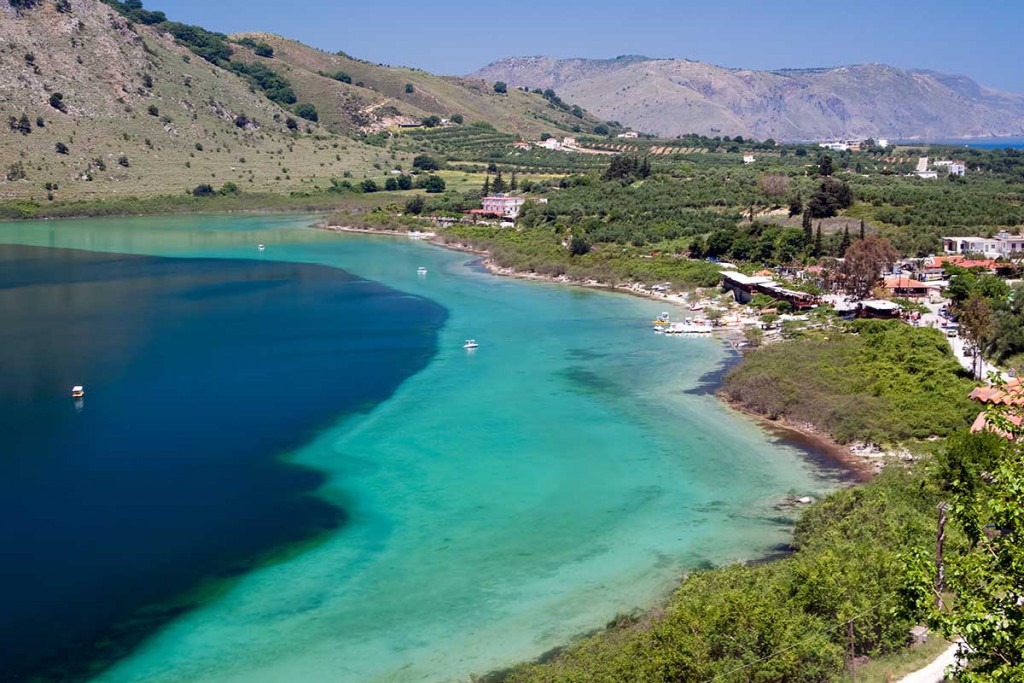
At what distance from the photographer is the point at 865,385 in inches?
1246

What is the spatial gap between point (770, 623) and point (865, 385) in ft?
58.5

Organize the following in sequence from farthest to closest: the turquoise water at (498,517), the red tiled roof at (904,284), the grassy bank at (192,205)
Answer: the grassy bank at (192,205), the red tiled roof at (904,284), the turquoise water at (498,517)

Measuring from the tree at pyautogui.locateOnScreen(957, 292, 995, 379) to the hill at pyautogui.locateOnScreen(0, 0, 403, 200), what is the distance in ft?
290

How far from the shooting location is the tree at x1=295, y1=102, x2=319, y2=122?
141750 mm

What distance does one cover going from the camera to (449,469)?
2731 cm

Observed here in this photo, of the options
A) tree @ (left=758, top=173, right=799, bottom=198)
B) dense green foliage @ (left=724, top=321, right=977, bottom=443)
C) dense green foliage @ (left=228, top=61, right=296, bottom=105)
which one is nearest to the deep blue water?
dense green foliage @ (left=724, top=321, right=977, bottom=443)

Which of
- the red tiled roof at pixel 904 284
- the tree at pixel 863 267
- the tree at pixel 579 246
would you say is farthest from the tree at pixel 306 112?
the red tiled roof at pixel 904 284

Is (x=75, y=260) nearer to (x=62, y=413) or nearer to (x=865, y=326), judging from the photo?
(x=62, y=413)

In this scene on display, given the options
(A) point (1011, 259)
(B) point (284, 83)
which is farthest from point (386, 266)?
(B) point (284, 83)

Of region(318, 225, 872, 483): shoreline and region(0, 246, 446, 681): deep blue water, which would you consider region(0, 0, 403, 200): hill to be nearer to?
region(0, 246, 446, 681): deep blue water

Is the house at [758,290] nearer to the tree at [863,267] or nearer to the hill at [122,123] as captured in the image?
the tree at [863,267]

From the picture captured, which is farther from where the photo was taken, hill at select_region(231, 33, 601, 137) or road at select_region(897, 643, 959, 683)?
hill at select_region(231, 33, 601, 137)

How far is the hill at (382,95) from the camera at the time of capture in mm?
149125

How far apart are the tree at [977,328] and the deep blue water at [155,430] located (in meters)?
19.1
